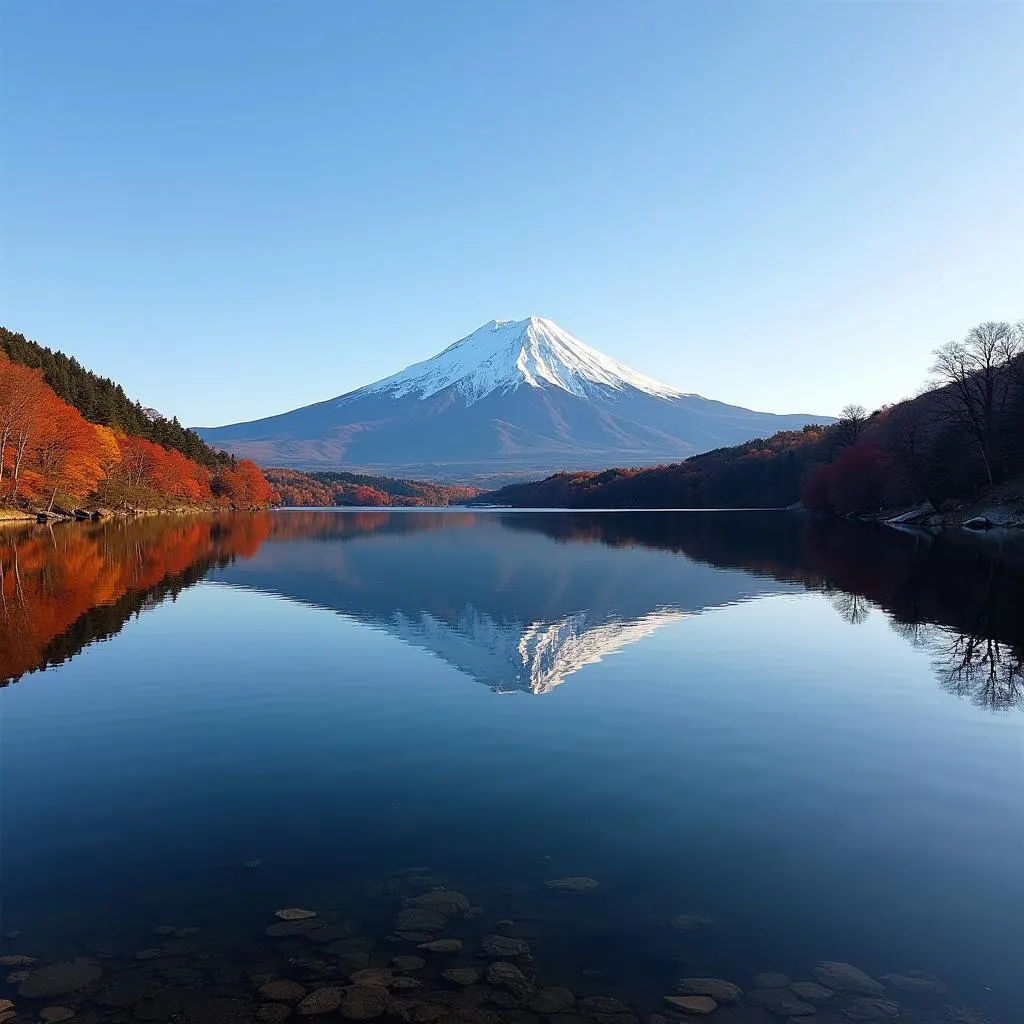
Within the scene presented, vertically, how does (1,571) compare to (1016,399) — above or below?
below

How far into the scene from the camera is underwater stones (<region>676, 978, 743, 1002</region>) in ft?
21.3

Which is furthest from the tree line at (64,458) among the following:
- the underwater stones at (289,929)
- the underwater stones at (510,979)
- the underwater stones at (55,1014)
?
the underwater stones at (510,979)

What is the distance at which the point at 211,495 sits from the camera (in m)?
156

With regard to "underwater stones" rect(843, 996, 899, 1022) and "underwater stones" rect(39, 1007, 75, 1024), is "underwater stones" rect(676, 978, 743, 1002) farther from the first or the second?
"underwater stones" rect(39, 1007, 75, 1024)

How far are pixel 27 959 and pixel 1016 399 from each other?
91203mm

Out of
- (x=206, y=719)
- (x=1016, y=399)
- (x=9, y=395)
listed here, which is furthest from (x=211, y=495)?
(x=206, y=719)

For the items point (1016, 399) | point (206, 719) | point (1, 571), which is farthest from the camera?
point (1016, 399)

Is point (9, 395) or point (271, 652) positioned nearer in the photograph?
point (271, 652)

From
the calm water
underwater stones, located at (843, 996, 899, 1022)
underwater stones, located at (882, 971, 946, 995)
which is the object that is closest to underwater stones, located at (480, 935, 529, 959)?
the calm water

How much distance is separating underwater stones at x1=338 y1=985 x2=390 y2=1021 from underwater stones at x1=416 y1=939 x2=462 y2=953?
2.18 ft

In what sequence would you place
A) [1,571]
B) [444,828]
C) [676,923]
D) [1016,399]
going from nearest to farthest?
[676,923] → [444,828] → [1,571] → [1016,399]

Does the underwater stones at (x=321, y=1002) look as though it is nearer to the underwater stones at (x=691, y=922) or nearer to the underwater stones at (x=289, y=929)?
the underwater stones at (x=289, y=929)

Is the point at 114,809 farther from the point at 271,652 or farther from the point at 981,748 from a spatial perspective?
the point at 981,748

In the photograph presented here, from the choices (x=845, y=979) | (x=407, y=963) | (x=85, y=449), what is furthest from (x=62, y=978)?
(x=85, y=449)
